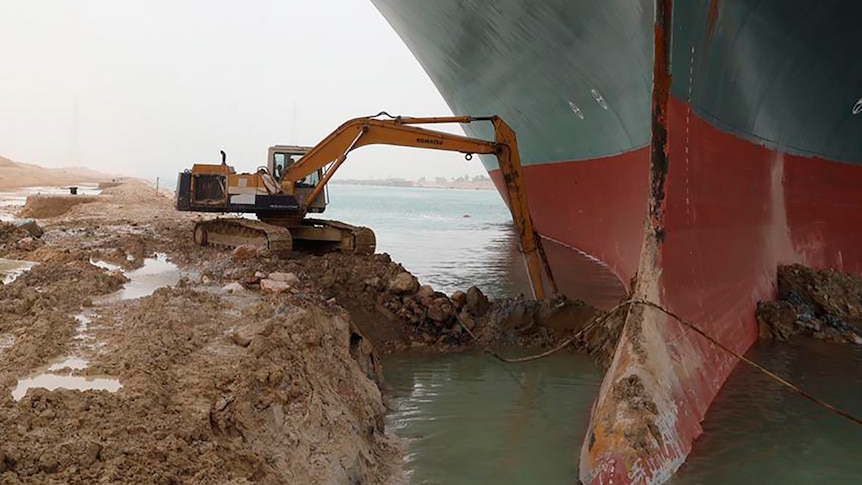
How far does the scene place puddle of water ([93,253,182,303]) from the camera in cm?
588

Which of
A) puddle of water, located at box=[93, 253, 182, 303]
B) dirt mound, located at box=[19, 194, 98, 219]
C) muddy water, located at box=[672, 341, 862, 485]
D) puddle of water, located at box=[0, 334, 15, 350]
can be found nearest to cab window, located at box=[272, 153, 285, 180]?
puddle of water, located at box=[93, 253, 182, 303]

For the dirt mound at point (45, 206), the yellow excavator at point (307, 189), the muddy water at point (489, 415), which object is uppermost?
the yellow excavator at point (307, 189)

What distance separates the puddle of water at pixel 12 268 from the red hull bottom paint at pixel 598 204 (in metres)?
7.43

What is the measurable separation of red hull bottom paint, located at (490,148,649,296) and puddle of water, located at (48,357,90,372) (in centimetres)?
686

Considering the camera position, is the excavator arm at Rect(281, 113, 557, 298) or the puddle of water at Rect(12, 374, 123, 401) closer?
the puddle of water at Rect(12, 374, 123, 401)

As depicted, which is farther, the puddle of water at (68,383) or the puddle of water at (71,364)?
the puddle of water at (71,364)

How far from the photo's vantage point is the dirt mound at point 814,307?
7469 millimetres

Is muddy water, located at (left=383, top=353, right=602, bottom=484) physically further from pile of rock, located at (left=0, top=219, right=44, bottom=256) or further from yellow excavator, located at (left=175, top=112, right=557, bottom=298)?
pile of rock, located at (left=0, top=219, right=44, bottom=256)

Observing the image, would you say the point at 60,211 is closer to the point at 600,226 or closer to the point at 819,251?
the point at 600,226

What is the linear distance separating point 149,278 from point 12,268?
1450 millimetres

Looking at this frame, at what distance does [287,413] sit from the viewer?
11.6 ft

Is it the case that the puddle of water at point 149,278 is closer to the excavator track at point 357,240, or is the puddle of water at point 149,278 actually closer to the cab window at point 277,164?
the cab window at point 277,164

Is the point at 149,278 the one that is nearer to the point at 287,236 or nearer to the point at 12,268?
the point at 12,268

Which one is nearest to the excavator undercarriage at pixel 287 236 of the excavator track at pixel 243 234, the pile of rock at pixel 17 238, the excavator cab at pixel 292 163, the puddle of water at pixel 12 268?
the excavator track at pixel 243 234
